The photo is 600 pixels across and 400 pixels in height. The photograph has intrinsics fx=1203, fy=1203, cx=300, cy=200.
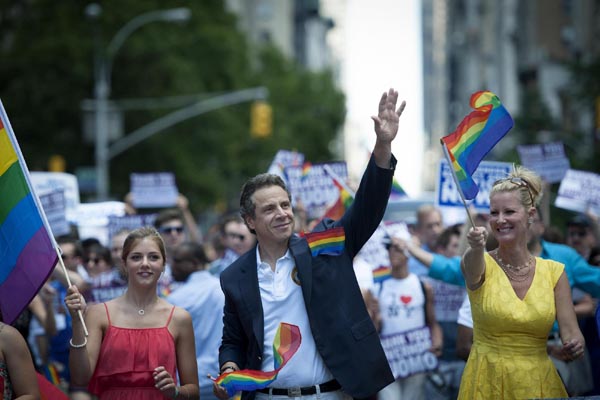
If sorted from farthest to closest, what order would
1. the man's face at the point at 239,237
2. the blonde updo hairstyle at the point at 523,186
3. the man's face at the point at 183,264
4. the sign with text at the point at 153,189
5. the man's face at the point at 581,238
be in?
the sign with text at the point at 153,189 < the man's face at the point at 581,238 < the man's face at the point at 239,237 < the man's face at the point at 183,264 < the blonde updo hairstyle at the point at 523,186

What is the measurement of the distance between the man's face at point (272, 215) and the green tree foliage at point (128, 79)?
1157 inches

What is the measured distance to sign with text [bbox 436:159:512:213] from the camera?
9477 millimetres

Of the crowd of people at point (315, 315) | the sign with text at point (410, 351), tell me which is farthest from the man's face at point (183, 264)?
the crowd of people at point (315, 315)

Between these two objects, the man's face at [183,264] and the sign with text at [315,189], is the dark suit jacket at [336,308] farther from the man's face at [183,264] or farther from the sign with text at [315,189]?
the sign with text at [315,189]

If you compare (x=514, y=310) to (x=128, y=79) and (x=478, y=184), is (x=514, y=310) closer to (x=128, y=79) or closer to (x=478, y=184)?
(x=478, y=184)

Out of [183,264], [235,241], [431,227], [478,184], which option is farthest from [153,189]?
[183,264]

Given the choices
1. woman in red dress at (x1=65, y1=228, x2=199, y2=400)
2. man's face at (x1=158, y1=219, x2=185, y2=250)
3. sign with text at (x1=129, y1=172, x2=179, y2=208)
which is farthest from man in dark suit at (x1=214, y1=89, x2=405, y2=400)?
sign with text at (x1=129, y1=172, x2=179, y2=208)

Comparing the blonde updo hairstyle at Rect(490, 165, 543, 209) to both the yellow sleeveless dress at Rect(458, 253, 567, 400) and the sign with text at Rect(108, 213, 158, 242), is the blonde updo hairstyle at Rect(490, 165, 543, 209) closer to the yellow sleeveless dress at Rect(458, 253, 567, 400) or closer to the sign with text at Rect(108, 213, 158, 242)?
the yellow sleeveless dress at Rect(458, 253, 567, 400)

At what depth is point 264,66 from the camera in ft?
218

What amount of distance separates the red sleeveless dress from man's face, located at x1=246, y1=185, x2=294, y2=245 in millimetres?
792

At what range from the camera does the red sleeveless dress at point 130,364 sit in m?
5.95

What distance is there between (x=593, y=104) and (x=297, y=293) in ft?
63.4

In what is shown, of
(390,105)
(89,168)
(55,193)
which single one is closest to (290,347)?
(390,105)

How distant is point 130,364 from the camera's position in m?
5.94
